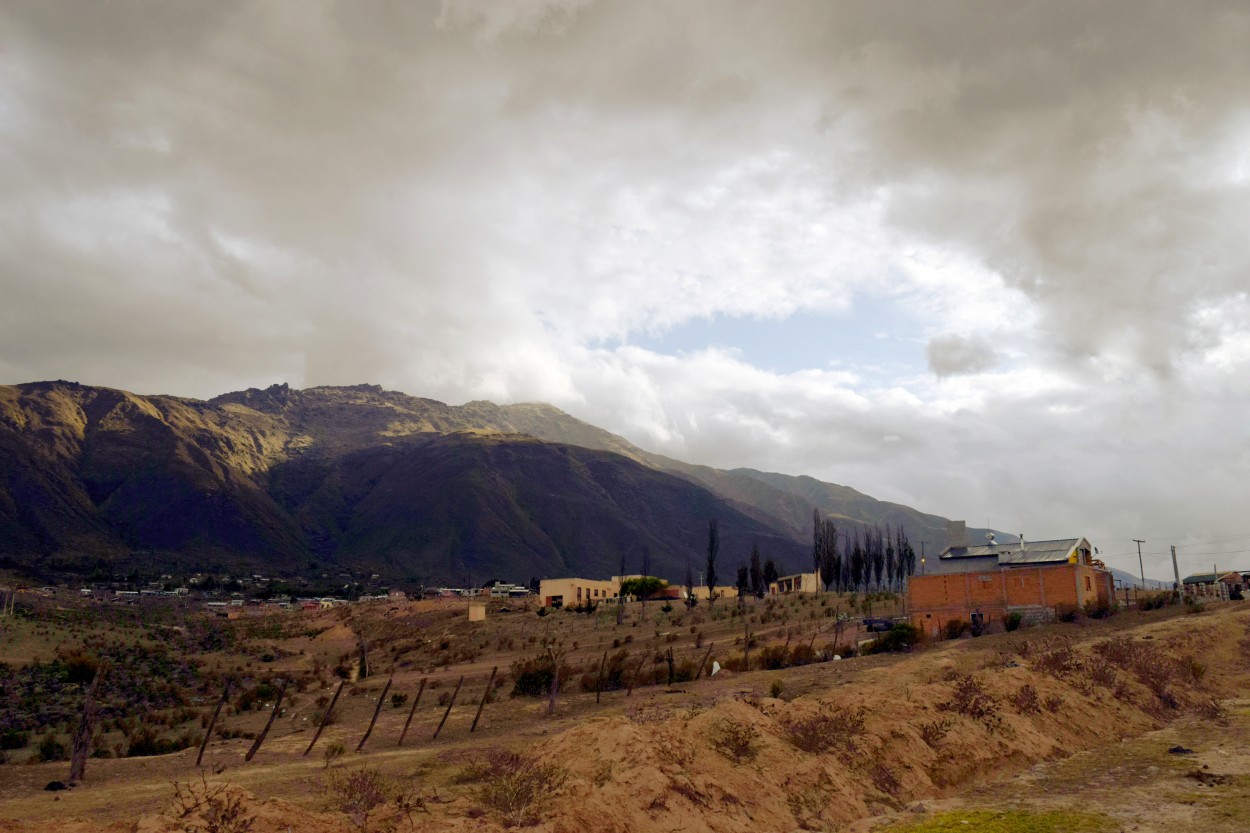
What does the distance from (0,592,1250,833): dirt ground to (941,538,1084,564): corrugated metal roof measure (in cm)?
2638

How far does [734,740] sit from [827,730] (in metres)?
2.59

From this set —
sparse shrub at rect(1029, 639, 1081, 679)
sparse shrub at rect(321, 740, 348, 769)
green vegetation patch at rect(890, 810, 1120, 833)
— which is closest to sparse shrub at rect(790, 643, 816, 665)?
sparse shrub at rect(1029, 639, 1081, 679)

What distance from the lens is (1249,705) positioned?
2539cm

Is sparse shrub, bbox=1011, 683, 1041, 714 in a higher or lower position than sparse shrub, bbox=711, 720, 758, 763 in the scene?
higher

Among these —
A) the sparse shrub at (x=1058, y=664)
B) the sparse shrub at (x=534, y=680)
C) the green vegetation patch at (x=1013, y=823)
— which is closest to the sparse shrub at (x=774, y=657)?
the sparse shrub at (x=534, y=680)

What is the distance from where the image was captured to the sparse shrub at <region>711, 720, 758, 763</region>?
57.0 ft

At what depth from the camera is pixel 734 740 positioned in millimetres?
17797

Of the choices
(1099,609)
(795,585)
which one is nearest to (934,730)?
(1099,609)

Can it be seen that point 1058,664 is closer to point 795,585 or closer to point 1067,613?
point 1067,613

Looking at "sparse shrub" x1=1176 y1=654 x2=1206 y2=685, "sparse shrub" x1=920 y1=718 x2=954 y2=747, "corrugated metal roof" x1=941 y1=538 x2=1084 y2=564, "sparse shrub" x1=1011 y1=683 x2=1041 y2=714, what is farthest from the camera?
"corrugated metal roof" x1=941 y1=538 x2=1084 y2=564

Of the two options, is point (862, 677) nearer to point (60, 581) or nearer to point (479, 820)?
point (479, 820)

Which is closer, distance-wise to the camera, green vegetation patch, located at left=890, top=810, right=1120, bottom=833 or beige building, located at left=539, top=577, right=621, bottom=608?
green vegetation patch, located at left=890, top=810, right=1120, bottom=833

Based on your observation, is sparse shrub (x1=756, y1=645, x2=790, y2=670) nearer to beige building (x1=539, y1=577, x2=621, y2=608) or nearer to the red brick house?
the red brick house

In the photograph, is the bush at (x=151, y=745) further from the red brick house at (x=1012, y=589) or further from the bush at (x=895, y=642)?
the red brick house at (x=1012, y=589)
